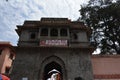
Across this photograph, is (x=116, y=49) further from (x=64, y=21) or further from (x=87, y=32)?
(x=64, y=21)

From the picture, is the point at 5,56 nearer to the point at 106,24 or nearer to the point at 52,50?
the point at 52,50

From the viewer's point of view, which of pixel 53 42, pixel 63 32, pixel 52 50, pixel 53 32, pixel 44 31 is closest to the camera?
pixel 52 50

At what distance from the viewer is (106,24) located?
25.9 meters

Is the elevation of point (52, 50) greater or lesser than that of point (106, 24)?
lesser

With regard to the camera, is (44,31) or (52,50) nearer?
(52,50)

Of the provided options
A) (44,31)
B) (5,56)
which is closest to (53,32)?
(44,31)

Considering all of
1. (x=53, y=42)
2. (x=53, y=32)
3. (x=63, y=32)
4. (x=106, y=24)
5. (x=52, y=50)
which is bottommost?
(x=52, y=50)

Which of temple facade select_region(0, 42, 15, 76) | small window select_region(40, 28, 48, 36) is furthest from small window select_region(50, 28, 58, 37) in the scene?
temple facade select_region(0, 42, 15, 76)

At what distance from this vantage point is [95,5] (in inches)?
1086

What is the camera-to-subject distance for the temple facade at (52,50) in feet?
50.1

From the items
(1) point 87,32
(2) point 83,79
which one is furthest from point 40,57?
(1) point 87,32

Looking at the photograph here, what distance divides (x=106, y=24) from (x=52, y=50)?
13331 millimetres

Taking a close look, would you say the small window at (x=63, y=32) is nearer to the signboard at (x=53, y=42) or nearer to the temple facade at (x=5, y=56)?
the signboard at (x=53, y=42)

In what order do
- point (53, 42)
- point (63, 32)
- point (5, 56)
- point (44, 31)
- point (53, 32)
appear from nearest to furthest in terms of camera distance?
point (53, 42), point (63, 32), point (44, 31), point (53, 32), point (5, 56)
